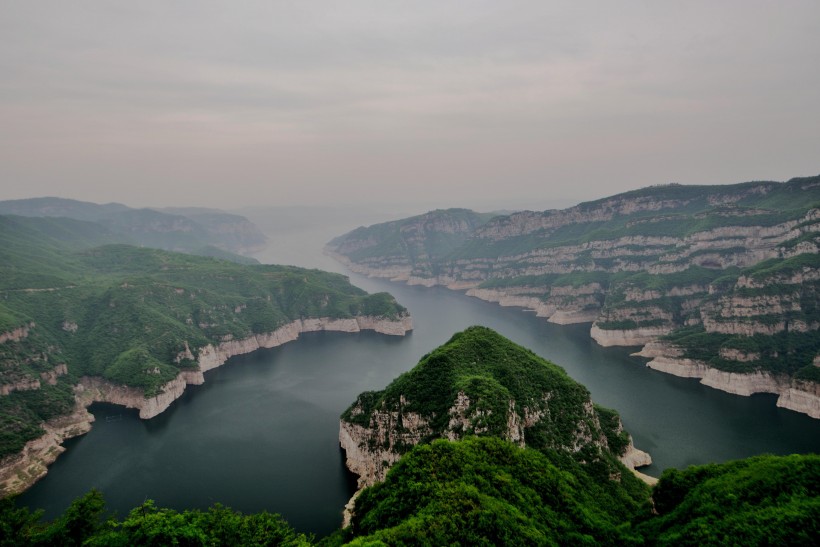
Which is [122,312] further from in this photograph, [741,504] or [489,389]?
[741,504]

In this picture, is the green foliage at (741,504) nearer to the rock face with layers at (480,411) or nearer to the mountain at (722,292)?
the rock face with layers at (480,411)

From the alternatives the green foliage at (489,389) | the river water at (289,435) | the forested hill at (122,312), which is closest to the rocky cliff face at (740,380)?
the river water at (289,435)

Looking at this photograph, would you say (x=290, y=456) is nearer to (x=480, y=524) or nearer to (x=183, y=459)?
(x=183, y=459)

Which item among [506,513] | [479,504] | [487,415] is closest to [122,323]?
[487,415]

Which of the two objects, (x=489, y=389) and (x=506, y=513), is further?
(x=489, y=389)

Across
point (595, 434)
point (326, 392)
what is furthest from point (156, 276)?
point (595, 434)

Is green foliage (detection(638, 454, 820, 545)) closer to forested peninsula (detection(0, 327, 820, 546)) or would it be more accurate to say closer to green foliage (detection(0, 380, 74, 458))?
forested peninsula (detection(0, 327, 820, 546))
